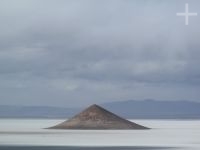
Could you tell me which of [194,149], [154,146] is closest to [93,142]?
[154,146]

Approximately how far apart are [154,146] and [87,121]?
114ft

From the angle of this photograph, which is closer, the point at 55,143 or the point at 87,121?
the point at 55,143

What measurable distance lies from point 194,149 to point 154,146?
3820mm

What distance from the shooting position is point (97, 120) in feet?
285

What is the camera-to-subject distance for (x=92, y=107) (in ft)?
280

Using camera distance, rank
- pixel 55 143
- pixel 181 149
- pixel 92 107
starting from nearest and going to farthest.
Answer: pixel 181 149 < pixel 55 143 < pixel 92 107

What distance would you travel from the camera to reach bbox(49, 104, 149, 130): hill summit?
85.0m

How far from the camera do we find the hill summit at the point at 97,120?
85000mm

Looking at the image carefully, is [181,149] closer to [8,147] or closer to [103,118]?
[8,147]

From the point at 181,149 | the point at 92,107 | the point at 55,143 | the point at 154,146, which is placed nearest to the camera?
the point at 181,149

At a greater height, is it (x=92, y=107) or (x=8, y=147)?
(x=92, y=107)

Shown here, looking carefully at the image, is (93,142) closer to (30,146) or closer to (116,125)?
(30,146)

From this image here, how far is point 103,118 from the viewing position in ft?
282

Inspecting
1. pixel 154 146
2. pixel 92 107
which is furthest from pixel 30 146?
pixel 92 107
